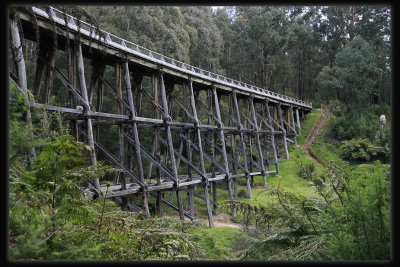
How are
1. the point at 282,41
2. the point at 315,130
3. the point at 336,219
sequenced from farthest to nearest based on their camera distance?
the point at 282,41 < the point at 315,130 < the point at 336,219

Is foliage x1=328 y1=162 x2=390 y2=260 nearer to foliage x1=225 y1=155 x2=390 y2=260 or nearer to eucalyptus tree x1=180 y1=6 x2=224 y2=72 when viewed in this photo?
foliage x1=225 y1=155 x2=390 y2=260

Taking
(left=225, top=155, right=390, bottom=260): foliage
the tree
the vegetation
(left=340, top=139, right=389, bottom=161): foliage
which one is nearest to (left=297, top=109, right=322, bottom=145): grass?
the vegetation

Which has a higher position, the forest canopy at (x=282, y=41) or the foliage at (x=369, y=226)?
the forest canopy at (x=282, y=41)

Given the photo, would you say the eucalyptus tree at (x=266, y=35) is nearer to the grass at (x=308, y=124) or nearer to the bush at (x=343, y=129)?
the grass at (x=308, y=124)

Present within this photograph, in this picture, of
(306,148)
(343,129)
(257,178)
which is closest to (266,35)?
(343,129)

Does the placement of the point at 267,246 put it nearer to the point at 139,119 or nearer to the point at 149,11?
the point at 139,119

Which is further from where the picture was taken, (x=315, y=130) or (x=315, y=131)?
(x=315, y=130)

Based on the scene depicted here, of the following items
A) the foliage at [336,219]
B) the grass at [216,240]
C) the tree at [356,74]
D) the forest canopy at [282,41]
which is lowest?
the grass at [216,240]

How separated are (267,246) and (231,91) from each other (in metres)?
16.8

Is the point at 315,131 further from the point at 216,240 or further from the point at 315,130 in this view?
the point at 216,240

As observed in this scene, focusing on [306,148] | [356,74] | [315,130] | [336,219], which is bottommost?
[306,148]

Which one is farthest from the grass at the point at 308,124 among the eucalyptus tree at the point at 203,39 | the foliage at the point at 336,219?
the foliage at the point at 336,219

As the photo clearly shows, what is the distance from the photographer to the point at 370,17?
30203 millimetres
